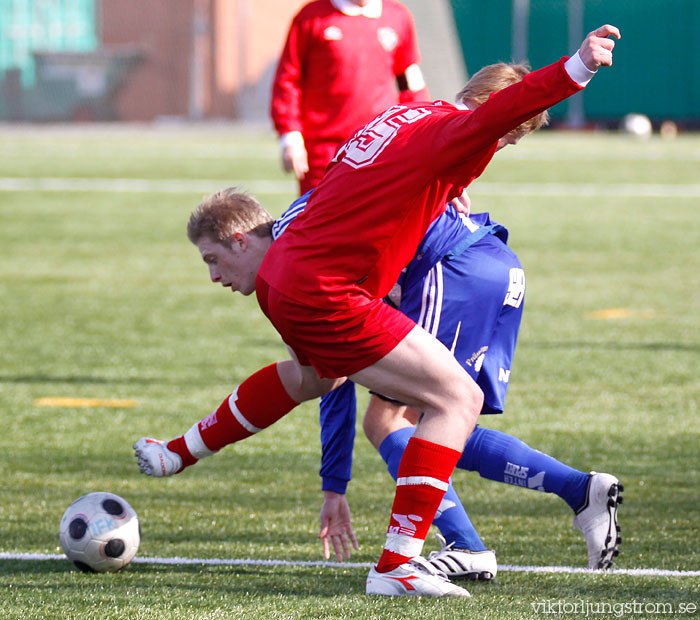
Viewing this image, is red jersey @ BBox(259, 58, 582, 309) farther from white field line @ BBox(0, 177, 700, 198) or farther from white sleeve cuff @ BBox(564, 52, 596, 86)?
white field line @ BBox(0, 177, 700, 198)

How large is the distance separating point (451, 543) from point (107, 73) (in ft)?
105

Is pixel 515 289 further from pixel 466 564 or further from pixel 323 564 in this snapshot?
pixel 323 564

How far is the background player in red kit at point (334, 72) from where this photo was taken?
5715 mm

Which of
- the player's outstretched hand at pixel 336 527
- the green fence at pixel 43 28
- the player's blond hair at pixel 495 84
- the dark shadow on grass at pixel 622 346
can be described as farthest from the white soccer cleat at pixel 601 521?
the green fence at pixel 43 28

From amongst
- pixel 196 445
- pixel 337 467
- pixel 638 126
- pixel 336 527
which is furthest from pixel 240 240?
pixel 638 126

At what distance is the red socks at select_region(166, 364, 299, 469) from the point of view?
12.5ft

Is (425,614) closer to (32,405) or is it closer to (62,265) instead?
(32,405)

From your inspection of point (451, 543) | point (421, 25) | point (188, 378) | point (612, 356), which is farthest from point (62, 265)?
point (421, 25)

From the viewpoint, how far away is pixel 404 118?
3320mm

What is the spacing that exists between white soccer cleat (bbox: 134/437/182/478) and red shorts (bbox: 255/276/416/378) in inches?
26.9

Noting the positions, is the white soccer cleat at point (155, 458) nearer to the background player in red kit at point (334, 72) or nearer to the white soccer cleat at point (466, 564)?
the white soccer cleat at point (466, 564)

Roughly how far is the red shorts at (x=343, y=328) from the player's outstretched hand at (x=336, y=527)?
69 cm

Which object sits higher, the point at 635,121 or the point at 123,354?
the point at 123,354

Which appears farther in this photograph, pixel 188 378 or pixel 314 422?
pixel 188 378
